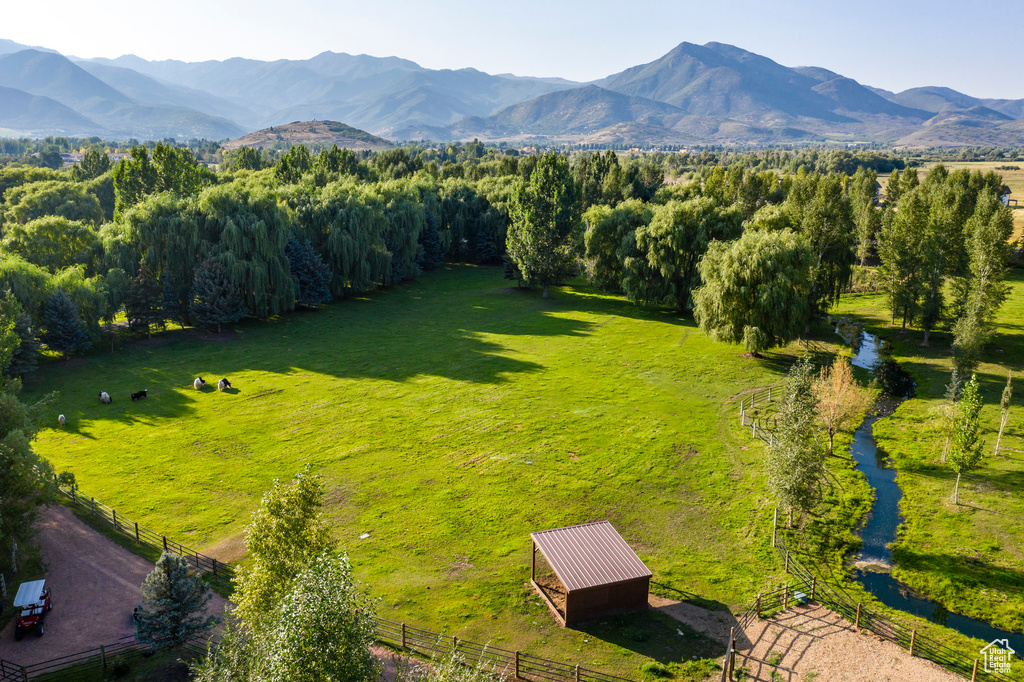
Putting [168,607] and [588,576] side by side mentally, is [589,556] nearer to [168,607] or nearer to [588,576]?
[588,576]

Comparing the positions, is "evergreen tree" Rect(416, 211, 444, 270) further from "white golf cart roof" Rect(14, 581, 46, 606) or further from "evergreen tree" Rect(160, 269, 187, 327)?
"white golf cart roof" Rect(14, 581, 46, 606)

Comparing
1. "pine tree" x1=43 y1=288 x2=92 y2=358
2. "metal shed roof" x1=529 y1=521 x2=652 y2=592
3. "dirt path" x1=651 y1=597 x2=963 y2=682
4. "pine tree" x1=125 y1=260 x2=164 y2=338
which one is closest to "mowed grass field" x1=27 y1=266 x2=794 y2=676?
"dirt path" x1=651 y1=597 x2=963 y2=682

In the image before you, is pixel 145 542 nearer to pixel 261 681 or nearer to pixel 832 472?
pixel 261 681

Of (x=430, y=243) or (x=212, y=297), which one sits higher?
(x=430, y=243)

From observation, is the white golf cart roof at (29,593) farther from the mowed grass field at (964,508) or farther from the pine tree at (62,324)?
the mowed grass field at (964,508)

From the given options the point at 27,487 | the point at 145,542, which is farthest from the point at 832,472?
the point at 27,487

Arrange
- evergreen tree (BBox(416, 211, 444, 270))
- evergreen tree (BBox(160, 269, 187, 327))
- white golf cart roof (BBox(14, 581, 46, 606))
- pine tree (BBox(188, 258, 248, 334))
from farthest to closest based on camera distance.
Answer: evergreen tree (BBox(416, 211, 444, 270)) < pine tree (BBox(188, 258, 248, 334)) < evergreen tree (BBox(160, 269, 187, 327)) < white golf cart roof (BBox(14, 581, 46, 606))

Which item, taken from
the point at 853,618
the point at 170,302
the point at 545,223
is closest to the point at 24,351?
the point at 170,302
